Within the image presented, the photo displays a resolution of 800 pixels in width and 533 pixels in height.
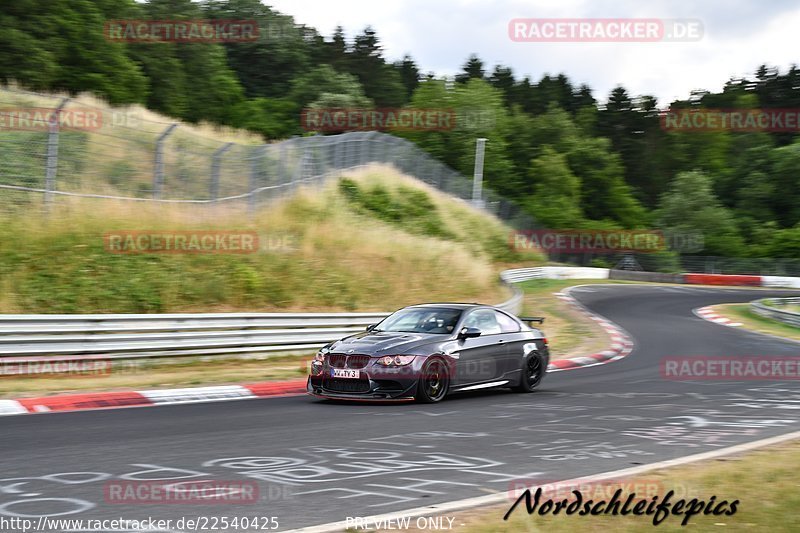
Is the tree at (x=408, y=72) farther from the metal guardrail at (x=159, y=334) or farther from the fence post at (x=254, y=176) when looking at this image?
the metal guardrail at (x=159, y=334)

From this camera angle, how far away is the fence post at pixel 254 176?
912 inches

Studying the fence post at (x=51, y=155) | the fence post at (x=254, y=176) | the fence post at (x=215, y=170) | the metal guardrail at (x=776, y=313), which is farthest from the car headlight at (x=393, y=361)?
the metal guardrail at (x=776, y=313)

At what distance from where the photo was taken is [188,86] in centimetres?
7000

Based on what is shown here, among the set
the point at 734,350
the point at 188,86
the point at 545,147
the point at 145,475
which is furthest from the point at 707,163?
the point at 145,475

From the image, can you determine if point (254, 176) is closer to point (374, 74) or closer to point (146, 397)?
point (146, 397)

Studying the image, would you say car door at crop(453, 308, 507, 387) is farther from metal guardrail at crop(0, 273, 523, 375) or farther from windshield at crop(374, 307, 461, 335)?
metal guardrail at crop(0, 273, 523, 375)

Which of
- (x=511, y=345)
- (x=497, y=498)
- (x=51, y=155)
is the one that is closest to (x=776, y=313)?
(x=511, y=345)

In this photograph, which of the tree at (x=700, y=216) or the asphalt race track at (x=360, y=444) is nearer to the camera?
the asphalt race track at (x=360, y=444)

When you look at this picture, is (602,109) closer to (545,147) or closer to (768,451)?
(545,147)

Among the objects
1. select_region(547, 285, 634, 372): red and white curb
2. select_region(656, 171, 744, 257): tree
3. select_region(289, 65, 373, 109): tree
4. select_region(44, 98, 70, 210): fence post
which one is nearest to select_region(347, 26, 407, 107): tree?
select_region(289, 65, 373, 109): tree

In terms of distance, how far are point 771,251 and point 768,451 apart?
240ft

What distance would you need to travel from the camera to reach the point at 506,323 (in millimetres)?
13109

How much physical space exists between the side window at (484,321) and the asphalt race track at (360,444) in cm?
96

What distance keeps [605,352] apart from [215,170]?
405 inches
